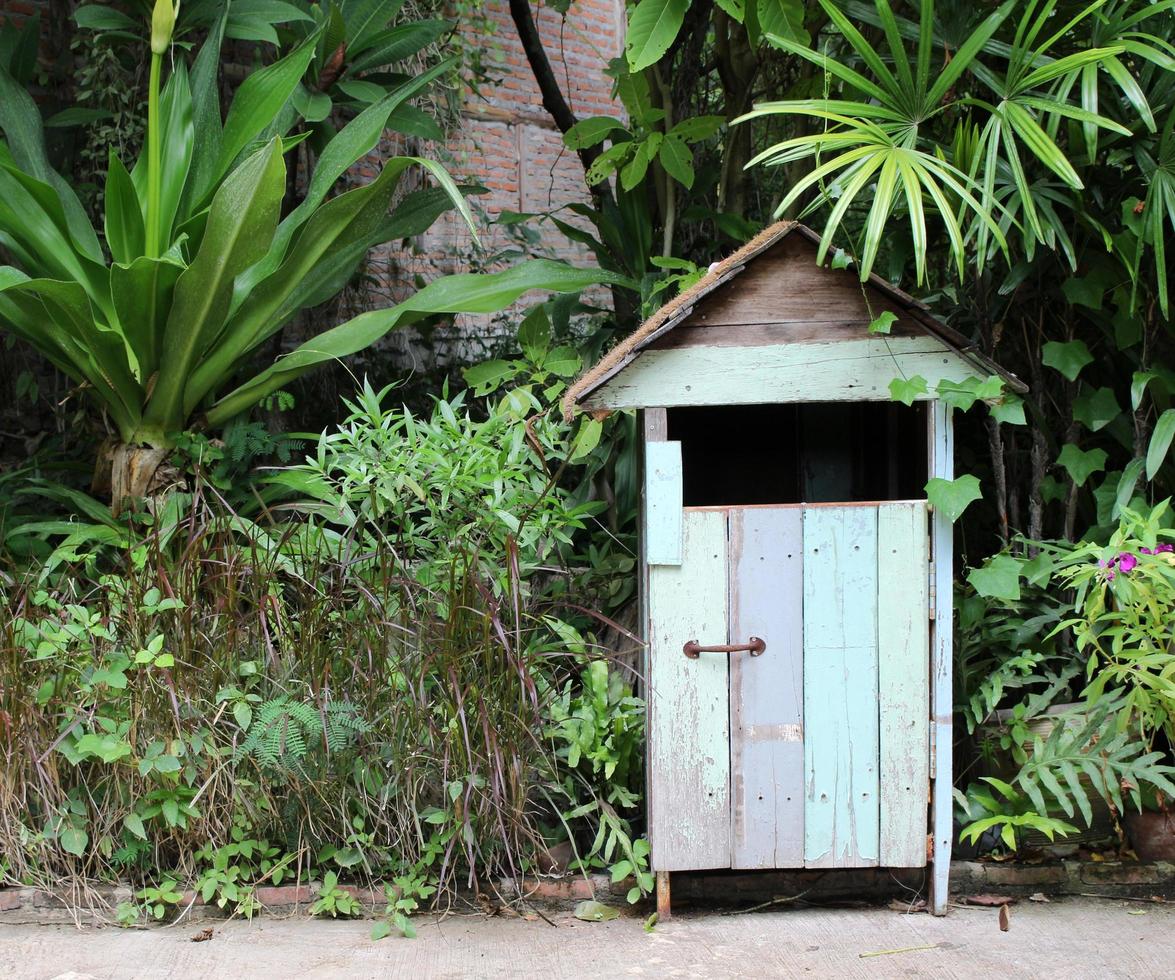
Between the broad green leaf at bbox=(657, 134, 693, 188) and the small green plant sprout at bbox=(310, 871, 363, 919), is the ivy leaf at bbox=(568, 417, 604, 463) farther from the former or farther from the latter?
the small green plant sprout at bbox=(310, 871, 363, 919)

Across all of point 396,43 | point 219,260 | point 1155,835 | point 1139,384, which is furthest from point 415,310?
point 1155,835

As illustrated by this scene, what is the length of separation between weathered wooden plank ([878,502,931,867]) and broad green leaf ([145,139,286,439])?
6.58ft

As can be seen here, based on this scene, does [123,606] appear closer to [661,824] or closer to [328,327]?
[661,824]

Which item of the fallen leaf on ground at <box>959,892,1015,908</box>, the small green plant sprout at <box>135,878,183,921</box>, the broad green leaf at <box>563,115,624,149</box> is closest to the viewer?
the small green plant sprout at <box>135,878,183,921</box>

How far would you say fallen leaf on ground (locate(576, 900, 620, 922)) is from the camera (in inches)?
110

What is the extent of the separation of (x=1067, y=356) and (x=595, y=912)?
81.6 inches

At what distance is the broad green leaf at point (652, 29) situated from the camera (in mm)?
3275

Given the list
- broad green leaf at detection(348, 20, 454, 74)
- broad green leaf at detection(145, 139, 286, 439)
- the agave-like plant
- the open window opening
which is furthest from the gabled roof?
broad green leaf at detection(348, 20, 454, 74)

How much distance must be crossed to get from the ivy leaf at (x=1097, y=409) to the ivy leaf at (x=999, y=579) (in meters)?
0.71

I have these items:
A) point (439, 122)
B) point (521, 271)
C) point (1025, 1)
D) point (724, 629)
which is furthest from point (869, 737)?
point (439, 122)

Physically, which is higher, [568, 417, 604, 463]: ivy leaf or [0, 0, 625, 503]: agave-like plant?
[0, 0, 625, 503]: agave-like plant

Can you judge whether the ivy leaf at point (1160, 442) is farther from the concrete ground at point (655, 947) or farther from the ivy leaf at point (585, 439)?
the ivy leaf at point (585, 439)

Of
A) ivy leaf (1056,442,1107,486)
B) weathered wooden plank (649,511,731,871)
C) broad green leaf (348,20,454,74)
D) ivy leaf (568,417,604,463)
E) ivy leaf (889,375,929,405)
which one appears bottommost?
weathered wooden plank (649,511,731,871)

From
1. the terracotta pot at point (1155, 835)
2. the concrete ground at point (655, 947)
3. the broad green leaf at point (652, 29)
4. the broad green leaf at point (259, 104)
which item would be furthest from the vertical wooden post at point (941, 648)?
the broad green leaf at point (259, 104)
